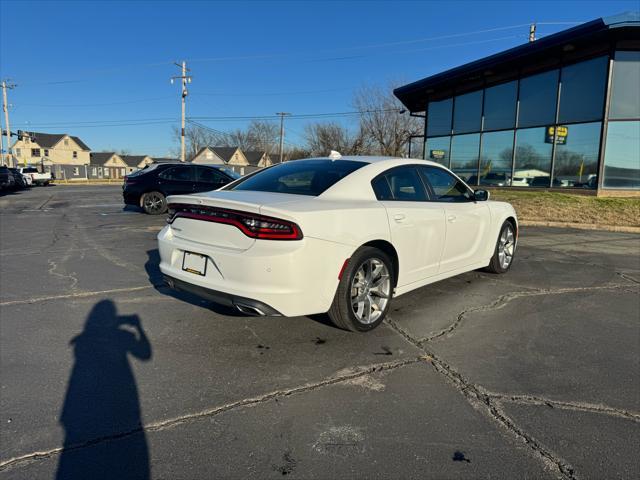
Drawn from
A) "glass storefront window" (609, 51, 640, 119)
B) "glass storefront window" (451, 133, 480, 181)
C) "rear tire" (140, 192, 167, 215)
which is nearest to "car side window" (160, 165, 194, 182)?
"rear tire" (140, 192, 167, 215)

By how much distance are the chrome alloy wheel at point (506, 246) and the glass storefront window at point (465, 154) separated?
569 inches

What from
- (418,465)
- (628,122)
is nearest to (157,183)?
(418,465)

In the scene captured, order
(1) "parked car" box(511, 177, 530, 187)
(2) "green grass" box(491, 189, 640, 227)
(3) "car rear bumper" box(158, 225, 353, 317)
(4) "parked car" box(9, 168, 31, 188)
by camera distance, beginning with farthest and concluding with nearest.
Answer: (4) "parked car" box(9, 168, 31, 188) → (1) "parked car" box(511, 177, 530, 187) → (2) "green grass" box(491, 189, 640, 227) → (3) "car rear bumper" box(158, 225, 353, 317)

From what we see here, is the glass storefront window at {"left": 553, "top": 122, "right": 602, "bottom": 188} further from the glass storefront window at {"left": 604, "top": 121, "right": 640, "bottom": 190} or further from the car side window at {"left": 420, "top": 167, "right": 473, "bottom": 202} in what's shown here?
the car side window at {"left": 420, "top": 167, "right": 473, "bottom": 202}

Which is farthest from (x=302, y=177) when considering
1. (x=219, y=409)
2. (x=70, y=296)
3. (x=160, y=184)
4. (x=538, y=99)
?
(x=538, y=99)

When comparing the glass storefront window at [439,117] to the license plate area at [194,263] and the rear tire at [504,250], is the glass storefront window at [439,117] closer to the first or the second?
the rear tire at [504,250]

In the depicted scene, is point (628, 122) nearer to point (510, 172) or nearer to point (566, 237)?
point (510, 172)

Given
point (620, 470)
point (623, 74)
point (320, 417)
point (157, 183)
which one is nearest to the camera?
point (620, 470)

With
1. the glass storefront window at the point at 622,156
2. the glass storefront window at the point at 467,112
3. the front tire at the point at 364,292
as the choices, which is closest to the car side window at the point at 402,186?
the front tire at the point at 364,292

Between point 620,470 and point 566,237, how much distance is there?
8757 millimetres

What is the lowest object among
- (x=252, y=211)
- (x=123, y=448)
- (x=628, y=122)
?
(x=123, y=448)

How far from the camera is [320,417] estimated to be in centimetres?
249

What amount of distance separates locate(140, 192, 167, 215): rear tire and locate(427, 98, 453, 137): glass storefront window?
14887mm

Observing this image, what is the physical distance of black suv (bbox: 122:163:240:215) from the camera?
38.9ft
